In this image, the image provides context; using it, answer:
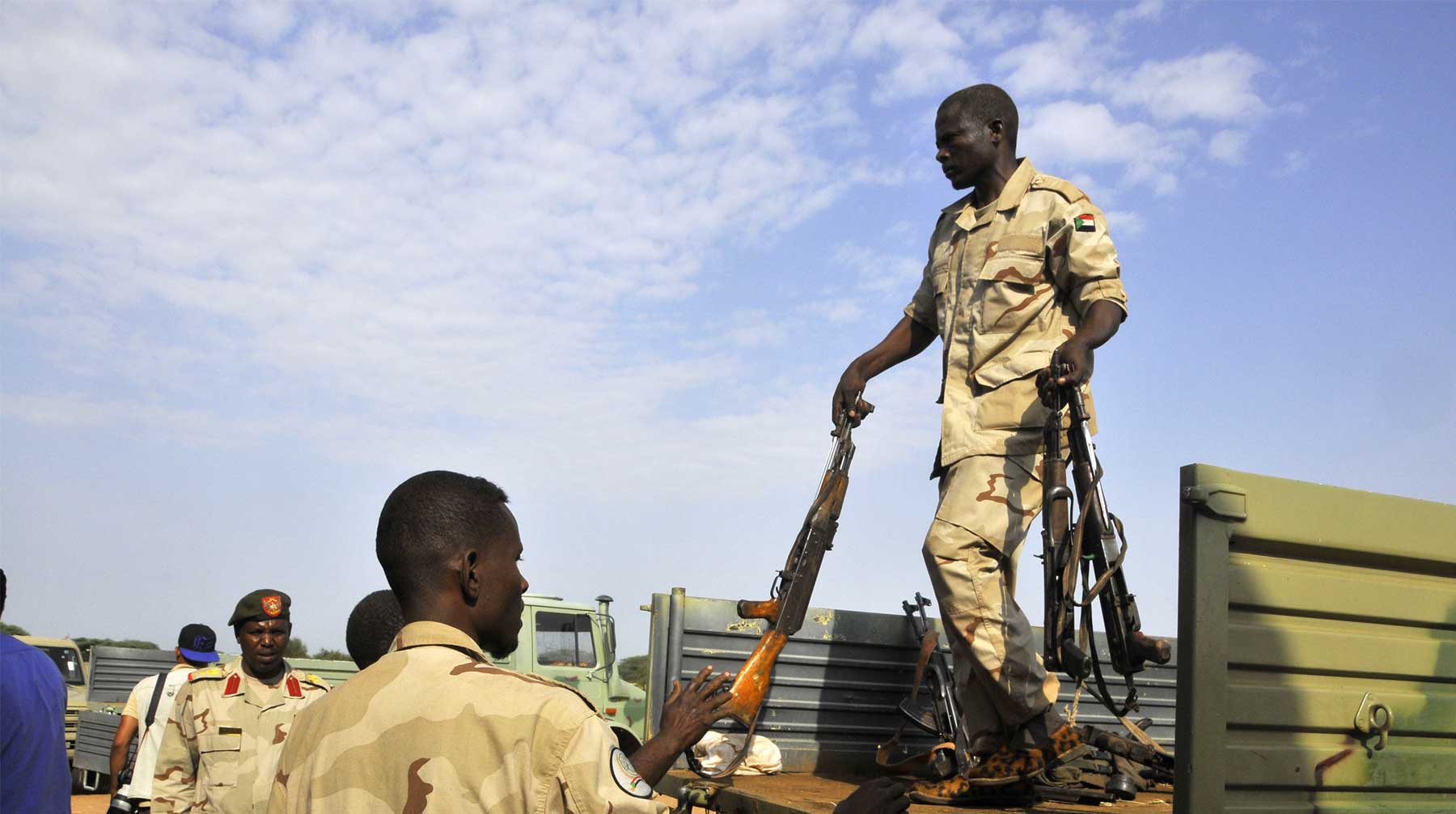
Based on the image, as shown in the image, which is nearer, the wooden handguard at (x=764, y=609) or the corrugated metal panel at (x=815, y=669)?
the wooden handguard at (x=764, y=609)

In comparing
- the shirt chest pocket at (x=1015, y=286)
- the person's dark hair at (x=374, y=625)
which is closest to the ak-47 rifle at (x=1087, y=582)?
the shirt chest pocket at (x=1015, y=286)

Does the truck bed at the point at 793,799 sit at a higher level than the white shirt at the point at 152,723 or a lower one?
higher

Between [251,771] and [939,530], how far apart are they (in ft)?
9.20

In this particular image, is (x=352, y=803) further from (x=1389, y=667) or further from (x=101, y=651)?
(x=101, y=651)

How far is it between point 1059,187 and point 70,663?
636 inches

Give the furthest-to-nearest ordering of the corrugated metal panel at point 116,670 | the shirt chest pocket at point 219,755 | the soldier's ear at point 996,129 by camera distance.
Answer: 1. the corrugated metal panel at point 116,670
2. the shirt chest pocket at point 219,755
3. the soldier's ear at point 996,129

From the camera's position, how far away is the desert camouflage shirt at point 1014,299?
362 cm

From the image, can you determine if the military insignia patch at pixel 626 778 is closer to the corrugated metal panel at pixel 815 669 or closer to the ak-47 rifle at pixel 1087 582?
the ak-47 rifle at pixel 1087 582

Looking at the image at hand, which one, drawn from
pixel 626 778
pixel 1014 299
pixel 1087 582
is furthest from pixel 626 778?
pixel 1014 299

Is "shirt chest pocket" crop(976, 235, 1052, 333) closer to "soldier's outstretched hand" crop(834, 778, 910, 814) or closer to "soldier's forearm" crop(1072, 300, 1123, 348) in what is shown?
"soldier's forearm" crop(1072, 300, 1123, 348)

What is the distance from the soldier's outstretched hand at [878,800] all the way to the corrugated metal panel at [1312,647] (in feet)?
1.57

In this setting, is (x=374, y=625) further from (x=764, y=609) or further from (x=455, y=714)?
(x=455, y=714)

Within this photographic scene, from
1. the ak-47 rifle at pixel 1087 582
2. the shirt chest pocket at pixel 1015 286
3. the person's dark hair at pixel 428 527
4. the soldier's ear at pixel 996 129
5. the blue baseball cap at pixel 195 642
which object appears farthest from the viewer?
the blue baseball cap at pixel 195 642

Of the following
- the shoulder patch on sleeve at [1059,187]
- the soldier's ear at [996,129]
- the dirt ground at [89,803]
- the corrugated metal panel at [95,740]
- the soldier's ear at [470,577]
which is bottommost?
the dirt ground at [89,803]
